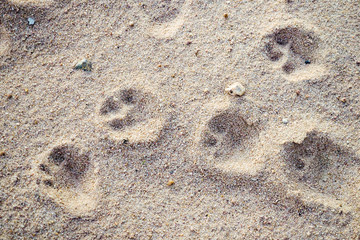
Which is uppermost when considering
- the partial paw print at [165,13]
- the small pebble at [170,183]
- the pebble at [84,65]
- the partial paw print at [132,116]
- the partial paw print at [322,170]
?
the partial paw print at [165,13]

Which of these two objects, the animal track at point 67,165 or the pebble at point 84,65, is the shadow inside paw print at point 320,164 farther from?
the pebble at point 84,65

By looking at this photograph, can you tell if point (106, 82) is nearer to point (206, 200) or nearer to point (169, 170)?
point (169, 170)

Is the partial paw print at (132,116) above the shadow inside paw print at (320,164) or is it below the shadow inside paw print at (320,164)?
above

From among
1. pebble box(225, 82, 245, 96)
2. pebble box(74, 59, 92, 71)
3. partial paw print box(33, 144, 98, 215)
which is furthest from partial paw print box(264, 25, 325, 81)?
partial paw print box(33, 144, 98, 215)

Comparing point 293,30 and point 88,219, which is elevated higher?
point 293,30

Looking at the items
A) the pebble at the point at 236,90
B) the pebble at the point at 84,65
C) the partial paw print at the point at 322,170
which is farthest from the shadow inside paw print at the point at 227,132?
the pebble at the point at 84,65

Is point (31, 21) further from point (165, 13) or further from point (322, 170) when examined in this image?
point (322, 170)

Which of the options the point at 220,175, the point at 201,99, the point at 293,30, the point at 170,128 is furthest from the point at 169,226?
the point at 293,30

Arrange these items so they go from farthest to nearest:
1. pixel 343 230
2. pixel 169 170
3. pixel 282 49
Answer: pixel 282 49 < pixel 169 170 < pixel 343 230
